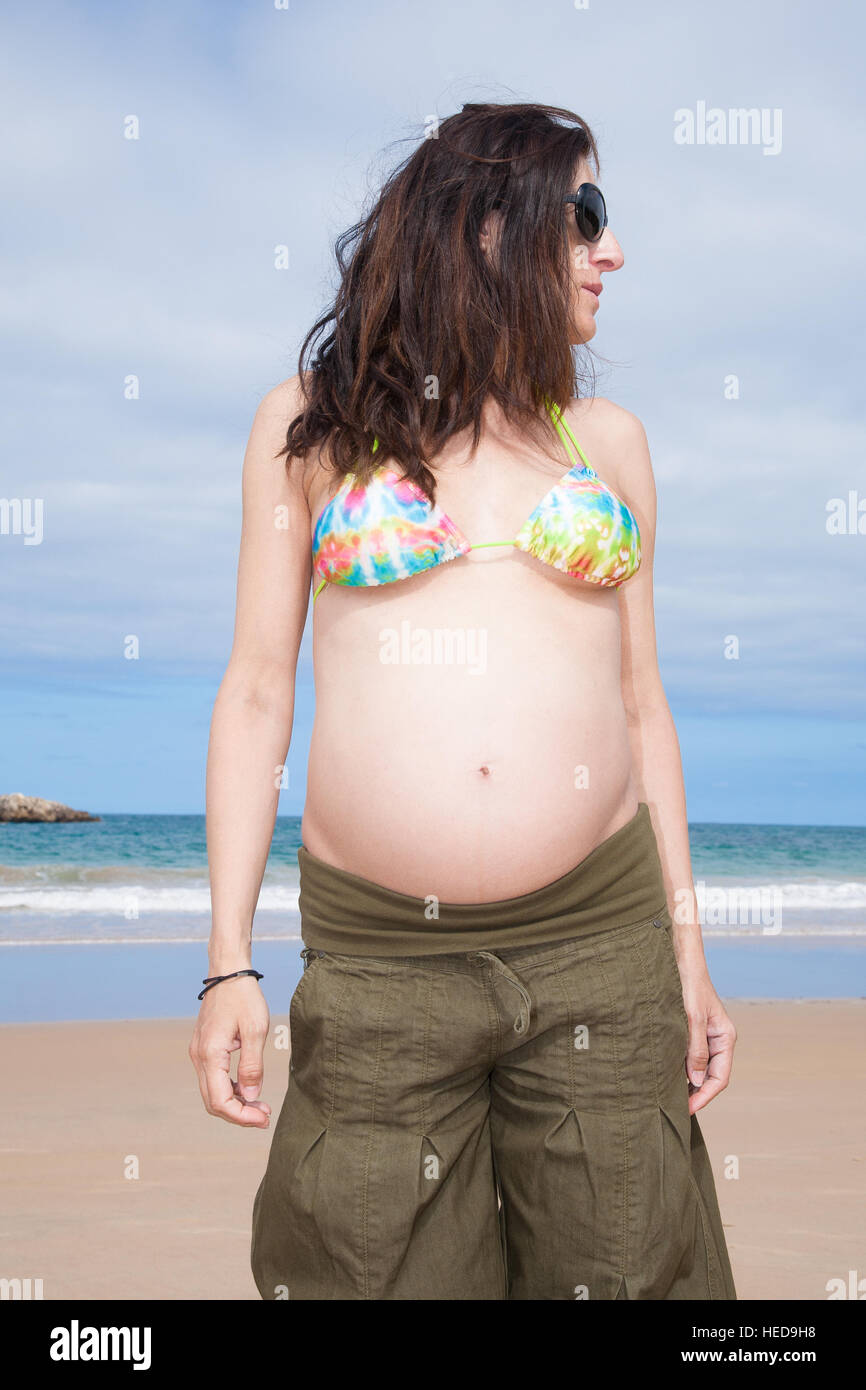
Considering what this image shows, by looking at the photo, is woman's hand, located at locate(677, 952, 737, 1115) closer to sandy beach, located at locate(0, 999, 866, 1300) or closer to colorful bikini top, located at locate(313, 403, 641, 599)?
colorful bikini top, located at locate(313, 403, 641, 599)

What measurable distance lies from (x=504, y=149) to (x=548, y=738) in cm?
99

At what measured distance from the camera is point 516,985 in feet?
5.55

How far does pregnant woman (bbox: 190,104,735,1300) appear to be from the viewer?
1.69 m

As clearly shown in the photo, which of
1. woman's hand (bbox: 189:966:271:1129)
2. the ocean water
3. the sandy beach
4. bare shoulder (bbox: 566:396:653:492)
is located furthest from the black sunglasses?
the ocean water

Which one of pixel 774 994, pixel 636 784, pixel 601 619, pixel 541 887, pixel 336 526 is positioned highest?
pixel 336 526

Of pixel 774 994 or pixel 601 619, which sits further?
pixel 774 994

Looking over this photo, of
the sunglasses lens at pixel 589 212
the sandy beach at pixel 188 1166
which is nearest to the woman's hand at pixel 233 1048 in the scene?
the sunglasses lens at pixel 589 212

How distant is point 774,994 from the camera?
8.85m

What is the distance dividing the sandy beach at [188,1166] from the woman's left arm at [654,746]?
2.02 m

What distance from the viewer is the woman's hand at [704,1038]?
6.38 ft

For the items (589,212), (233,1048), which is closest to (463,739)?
(233,1048)

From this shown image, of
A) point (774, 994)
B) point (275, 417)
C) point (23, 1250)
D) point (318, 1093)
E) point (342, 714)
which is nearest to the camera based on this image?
point (318, 1093)
